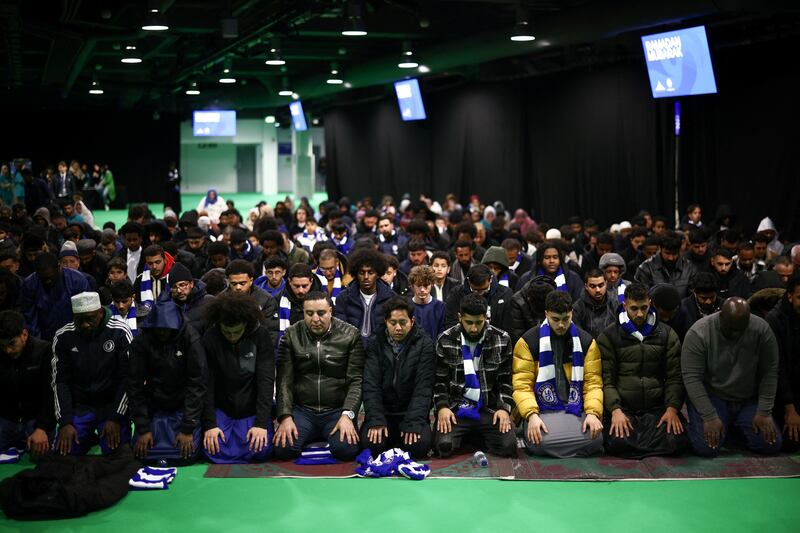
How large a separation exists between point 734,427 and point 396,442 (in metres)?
2.69

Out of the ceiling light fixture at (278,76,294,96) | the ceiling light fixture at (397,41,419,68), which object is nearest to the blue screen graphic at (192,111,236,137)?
the ceiling light fixture at (278,76,294,96)

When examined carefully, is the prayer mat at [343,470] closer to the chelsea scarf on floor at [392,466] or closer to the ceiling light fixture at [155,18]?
the chelsea scarf on floor at [392,466]

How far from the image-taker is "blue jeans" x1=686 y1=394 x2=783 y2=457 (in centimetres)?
705

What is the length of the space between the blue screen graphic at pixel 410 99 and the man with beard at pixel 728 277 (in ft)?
51.8

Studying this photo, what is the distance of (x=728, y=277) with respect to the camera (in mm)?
9031

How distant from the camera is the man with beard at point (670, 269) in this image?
380 inches

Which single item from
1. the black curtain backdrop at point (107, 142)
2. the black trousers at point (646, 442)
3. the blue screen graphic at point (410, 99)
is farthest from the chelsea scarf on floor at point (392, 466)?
the black curtain backdrop at point (107, 142)

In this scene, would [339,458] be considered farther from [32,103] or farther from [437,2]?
[32,103]

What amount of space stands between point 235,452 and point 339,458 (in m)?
0.81

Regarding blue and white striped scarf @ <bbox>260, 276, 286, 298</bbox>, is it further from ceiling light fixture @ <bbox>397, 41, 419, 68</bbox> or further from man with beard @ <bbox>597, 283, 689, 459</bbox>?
ceiling light fixture @ <bbox>397, 41, 419, 68</bbox>

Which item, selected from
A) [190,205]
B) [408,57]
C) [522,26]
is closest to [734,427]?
[522,26]

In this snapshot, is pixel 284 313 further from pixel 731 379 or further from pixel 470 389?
pixel 731 379

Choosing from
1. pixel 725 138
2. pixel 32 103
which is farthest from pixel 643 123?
pixel 32 103

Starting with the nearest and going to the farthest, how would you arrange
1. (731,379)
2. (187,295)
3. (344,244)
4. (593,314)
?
1. (731,379)
2. (187,295)
3. (593,314)
4. (344,244)
